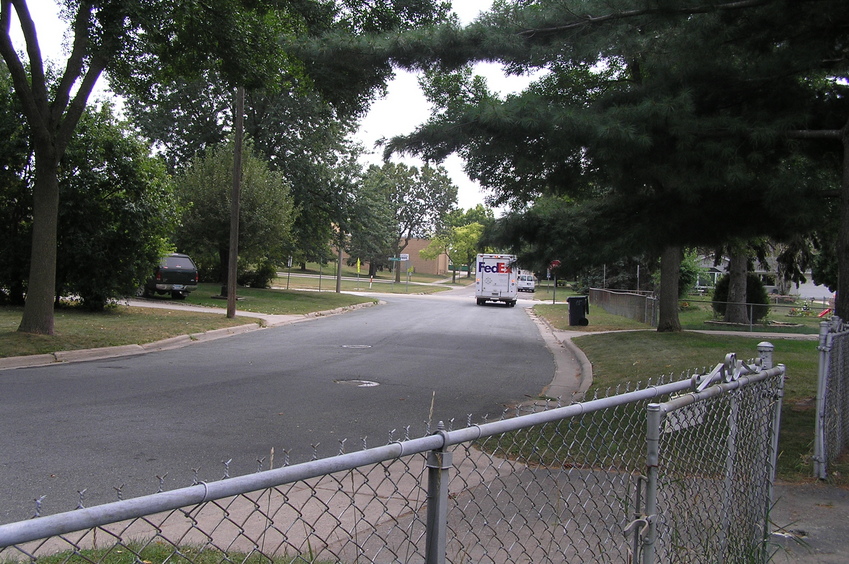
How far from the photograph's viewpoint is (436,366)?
14.2 metres

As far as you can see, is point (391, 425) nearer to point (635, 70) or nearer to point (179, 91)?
point (635, 70)

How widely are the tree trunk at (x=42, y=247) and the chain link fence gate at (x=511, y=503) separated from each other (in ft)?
32.8

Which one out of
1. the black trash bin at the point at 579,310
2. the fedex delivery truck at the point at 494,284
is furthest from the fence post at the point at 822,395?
the fedex delivery truck at the point at 494,284

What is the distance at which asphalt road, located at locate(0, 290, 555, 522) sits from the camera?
6.14 metres

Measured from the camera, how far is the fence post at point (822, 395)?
5.85 m

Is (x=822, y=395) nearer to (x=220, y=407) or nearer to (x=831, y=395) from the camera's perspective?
(x=831, y=395)

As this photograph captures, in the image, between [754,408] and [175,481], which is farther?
[175,481]

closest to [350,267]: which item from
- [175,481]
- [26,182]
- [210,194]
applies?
[210,194]

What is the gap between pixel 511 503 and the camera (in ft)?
12.9

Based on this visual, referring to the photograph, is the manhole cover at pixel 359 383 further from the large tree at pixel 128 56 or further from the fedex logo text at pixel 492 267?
the fedex logo text at pixel 492 267

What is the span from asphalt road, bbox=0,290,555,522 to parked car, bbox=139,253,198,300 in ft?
40.6

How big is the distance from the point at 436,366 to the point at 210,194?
62.8 feet

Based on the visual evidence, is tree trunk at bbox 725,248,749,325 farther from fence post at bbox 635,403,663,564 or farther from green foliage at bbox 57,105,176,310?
fence post at bbox 635,403,663,564

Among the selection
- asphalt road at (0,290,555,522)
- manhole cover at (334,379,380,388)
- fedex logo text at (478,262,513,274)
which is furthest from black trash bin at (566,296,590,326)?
fedex logo text at (478,262,513,274)
